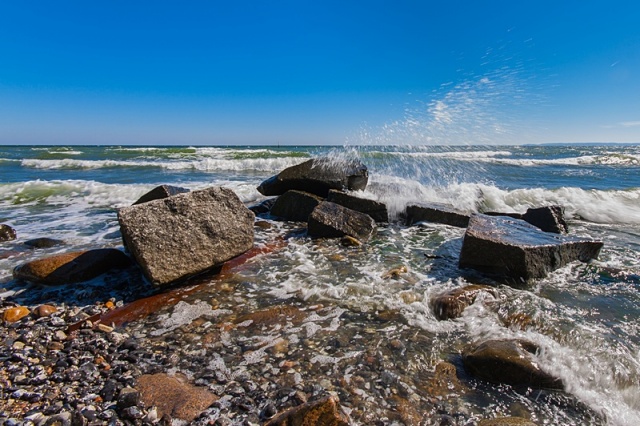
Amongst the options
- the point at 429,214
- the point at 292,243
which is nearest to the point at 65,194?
the point at 292,243

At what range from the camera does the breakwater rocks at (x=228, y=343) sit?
203cm

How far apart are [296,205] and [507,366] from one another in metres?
5.36

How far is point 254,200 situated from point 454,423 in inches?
331

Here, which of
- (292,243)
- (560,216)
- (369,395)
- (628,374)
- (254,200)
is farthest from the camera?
(254,200)

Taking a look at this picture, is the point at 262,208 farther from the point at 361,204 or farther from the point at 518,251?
the point at 518,251

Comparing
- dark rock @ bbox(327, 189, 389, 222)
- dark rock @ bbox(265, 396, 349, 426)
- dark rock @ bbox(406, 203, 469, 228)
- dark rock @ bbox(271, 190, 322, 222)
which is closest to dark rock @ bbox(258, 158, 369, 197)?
dark rock @ bbox(271, 190, 322, 222)

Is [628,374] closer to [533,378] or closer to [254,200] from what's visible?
[533,378]

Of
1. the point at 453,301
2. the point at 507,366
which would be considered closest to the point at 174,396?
the point at 507,366

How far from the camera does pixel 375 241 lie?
18.6 ft

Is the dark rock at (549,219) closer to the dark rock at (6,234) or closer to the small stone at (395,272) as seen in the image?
the small stone at (395,272)

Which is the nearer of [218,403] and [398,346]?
[218,403]

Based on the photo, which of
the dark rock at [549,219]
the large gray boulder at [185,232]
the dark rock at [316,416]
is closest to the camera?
the dark rock at [316,416]

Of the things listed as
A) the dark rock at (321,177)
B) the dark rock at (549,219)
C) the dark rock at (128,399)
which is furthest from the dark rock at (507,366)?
the dark rock at (321,177)

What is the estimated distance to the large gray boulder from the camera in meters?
3.49
